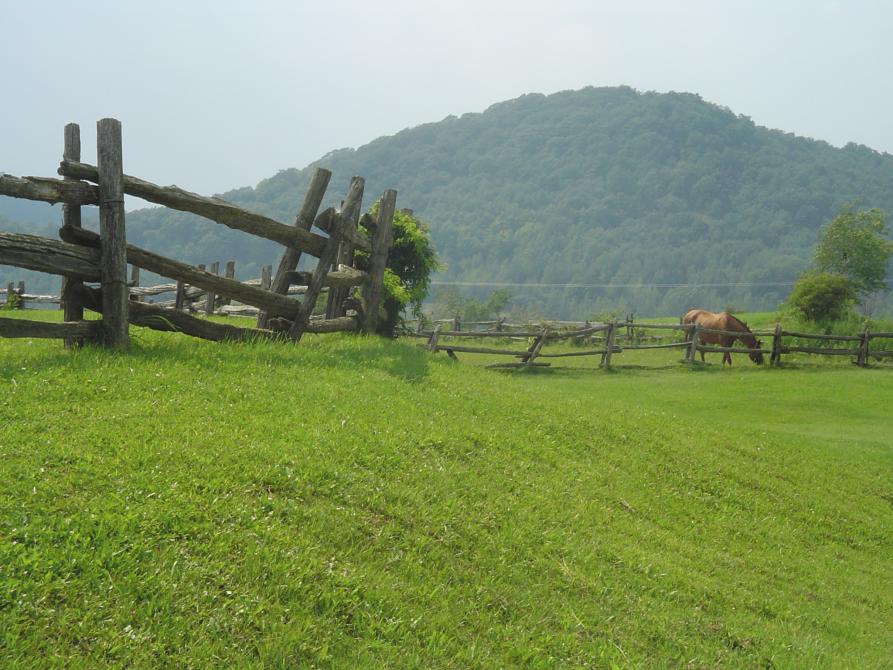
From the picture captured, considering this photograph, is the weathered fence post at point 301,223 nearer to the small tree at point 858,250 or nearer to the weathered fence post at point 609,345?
the weathered fence post at point 609,345

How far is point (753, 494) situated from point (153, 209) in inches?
6885

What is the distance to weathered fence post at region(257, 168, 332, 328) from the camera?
998 centimetres

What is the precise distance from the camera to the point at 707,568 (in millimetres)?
6312

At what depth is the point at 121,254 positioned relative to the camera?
7340 mm

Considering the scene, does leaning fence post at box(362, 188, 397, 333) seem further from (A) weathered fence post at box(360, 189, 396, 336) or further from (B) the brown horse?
(B) the brown horse

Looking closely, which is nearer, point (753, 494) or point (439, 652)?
point (439, 652)

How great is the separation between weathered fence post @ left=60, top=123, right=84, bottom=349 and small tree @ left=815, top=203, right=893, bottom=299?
2259 inches

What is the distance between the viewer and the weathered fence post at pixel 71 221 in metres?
7.36

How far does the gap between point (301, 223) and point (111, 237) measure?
316 cm

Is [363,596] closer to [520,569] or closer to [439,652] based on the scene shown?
[439,652]

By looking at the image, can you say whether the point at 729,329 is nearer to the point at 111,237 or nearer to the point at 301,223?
the point at 301,223

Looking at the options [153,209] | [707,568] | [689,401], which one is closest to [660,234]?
[153,209]

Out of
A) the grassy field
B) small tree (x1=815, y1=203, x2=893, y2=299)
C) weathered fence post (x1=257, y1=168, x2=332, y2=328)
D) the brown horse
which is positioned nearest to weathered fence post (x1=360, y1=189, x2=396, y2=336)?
weathered fence post (x1=257, y1=168, x2=332, y2=328)

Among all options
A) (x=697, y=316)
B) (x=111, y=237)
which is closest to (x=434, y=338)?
(x=111, y=237)
